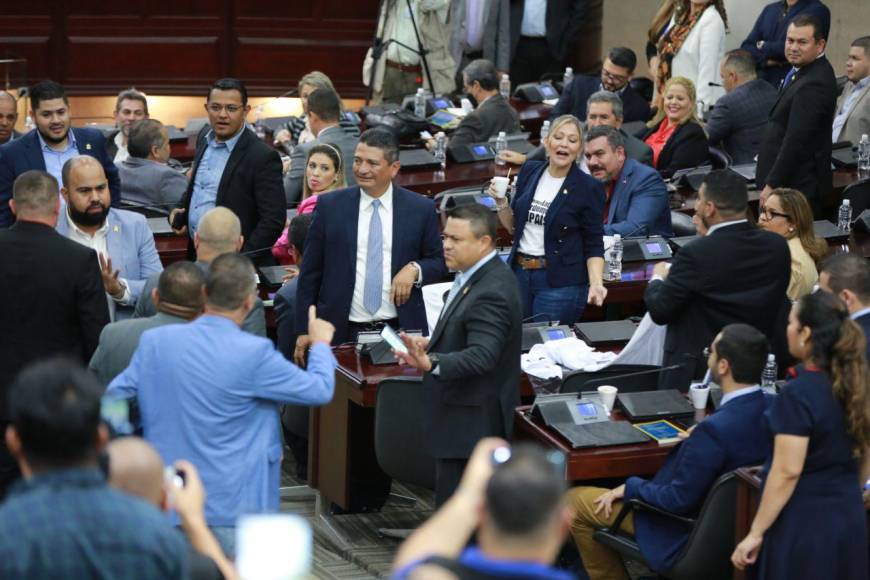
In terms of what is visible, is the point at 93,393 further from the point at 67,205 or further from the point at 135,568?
the point at 67,205

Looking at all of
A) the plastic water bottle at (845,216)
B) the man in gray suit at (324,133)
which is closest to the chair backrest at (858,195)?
the plastic water bottle at (845,216)

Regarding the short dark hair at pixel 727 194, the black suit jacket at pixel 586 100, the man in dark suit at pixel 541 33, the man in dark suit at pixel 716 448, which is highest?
the man in dark suit at pixel 541 33

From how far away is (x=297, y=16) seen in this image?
40.4ft

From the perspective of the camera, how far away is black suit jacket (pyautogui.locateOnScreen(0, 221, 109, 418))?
4.74 m

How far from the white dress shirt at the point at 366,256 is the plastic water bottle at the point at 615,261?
3.79ft

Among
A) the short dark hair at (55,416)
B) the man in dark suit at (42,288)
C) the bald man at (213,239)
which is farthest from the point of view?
the bald man at (213,239)

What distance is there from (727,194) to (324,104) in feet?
8.70

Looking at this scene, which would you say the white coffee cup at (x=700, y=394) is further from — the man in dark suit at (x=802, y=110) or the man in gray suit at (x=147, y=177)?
the man in gray suit at (x=147, y=177)

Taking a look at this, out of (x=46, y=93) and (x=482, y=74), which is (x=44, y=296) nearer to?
(x=46, y=93)

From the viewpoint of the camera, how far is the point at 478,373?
14.8ft

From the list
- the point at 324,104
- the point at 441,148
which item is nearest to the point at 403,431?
the point at 324,104

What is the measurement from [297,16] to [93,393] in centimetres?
1005

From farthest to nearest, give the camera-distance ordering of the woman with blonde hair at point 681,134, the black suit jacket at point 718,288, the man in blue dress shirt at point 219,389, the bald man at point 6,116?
1. the woman with blonde hair at point 681,134
2. the bald man at point 6,116
3. the black suit jacket at point 718,288
4. the man in blue dress shirt at point 219,389

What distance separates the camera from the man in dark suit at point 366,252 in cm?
550
